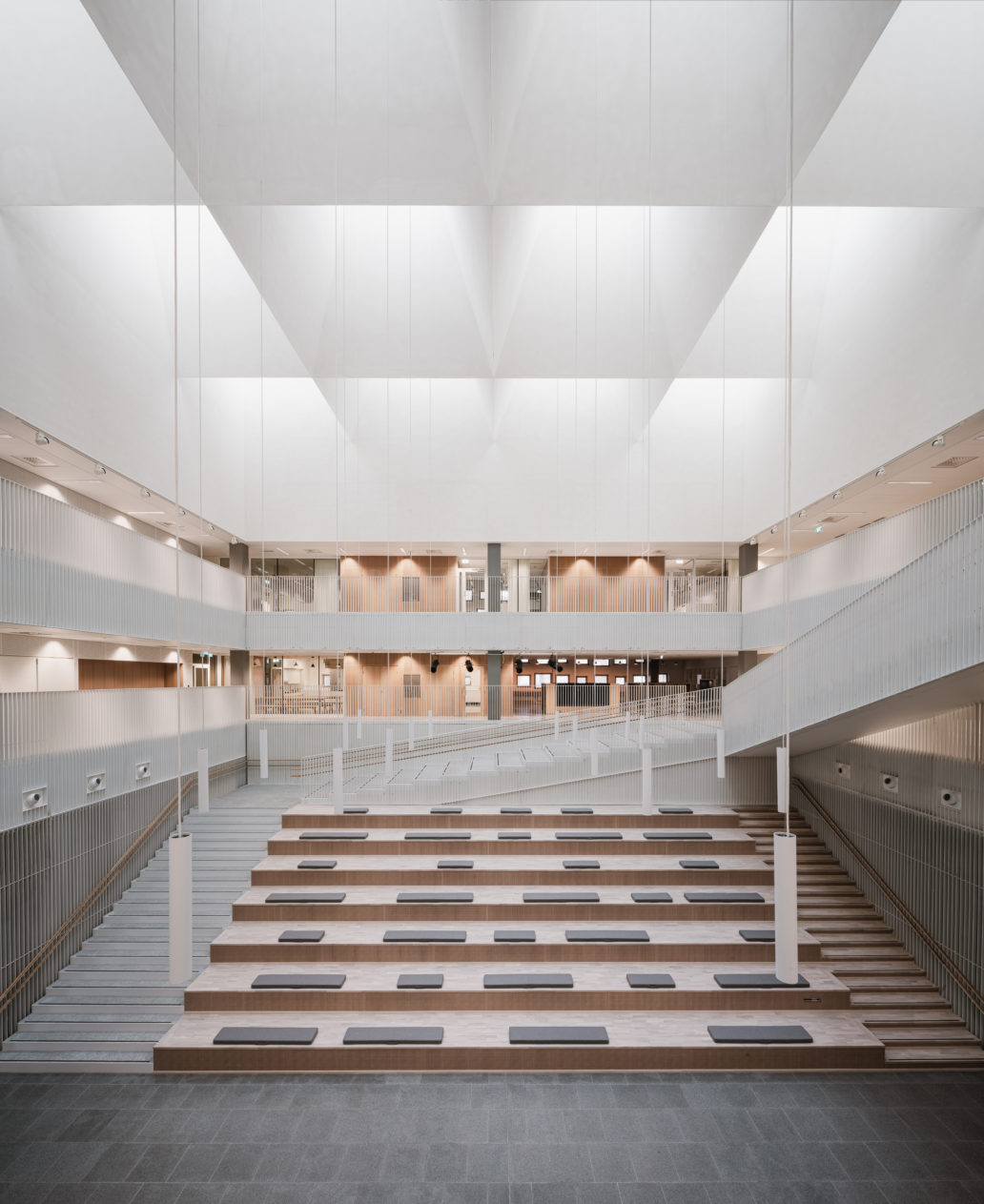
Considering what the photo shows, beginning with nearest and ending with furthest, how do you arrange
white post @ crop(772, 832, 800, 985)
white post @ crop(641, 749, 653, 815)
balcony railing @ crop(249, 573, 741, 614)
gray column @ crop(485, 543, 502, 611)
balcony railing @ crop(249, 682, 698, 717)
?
1. white post @ crop(772, 832, 800, 985)
2. white post @ crop(641, 749, 653, 815)
3. balcony railing @ crop(249, 682, 698, 717)
4. balcony railing @ crop(249, 573, 741, 614)
5. gray column @ crop(485, 543, 502, 611)

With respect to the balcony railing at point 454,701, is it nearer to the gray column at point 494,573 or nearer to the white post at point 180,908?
the gray column at point 494,573

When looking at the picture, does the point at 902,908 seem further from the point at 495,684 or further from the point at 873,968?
the point at 495,684

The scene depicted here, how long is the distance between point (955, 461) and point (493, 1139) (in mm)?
11454

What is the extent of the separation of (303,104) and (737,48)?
16.6ft

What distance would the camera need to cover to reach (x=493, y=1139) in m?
7.26

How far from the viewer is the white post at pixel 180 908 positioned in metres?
5.30

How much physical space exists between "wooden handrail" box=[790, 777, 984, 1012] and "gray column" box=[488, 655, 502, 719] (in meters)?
7.85

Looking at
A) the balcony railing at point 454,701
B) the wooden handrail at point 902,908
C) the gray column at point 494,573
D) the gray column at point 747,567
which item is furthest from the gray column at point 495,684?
the wooden handrail at point 902,908

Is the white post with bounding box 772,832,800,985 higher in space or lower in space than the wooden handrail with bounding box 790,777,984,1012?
higher

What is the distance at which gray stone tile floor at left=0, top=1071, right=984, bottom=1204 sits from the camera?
6.55 metres

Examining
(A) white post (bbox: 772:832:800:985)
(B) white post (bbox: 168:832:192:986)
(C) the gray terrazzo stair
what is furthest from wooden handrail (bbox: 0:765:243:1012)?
(A) white post (bbox: 772:832:800:985)

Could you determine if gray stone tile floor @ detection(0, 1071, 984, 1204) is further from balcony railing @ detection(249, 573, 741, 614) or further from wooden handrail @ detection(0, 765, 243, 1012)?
balcony railing @ detection(249, 573, 741, 614)

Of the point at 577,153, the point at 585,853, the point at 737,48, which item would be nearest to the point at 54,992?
the point at 585,853

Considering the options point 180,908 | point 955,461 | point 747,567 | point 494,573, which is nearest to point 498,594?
point 494,573
